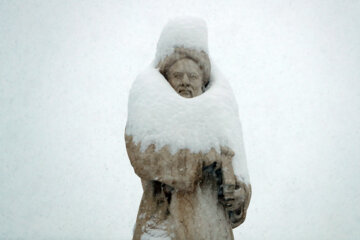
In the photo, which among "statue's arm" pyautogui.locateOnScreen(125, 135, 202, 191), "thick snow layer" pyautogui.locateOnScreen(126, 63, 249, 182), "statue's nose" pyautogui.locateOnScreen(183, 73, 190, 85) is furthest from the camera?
"statue's nose" pyautogui.locateOnScreen(183, 73, 190, 85)

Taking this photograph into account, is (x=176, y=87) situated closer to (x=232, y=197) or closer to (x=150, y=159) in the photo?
(x=150, y=159)

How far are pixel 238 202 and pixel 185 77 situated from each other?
162 cm

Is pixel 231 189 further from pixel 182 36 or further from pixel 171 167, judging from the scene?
pixel 182 36

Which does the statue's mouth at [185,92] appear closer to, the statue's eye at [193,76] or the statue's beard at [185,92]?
the statue's beard at [185,92]

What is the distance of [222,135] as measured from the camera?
3242mm

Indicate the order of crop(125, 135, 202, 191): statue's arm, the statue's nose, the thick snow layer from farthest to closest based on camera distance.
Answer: the statue's nose → the thick snow layer → crop(125, 135, 202, 191): statue's arm

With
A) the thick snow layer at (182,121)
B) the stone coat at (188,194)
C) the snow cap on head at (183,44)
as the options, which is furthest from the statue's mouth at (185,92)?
the stone coat at (188,194)

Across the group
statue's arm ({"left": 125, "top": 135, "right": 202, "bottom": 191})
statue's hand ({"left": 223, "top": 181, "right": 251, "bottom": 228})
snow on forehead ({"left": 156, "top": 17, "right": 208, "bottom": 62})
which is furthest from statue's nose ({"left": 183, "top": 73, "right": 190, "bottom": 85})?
statue's hand ({"left": 223, "top": 181, "right": 251, "bottom": 228})

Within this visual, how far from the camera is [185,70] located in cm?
367

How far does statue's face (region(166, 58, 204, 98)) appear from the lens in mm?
3662

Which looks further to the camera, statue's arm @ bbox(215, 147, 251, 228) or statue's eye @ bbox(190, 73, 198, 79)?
statue's eye @ bbox(190, 73, 198, 79)

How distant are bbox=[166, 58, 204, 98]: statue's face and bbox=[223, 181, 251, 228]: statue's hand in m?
1.27

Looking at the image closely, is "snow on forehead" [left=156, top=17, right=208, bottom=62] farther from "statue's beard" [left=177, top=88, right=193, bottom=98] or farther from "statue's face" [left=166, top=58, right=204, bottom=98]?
"statue's beard" [left=177, top=88, right=193, bottom=98]

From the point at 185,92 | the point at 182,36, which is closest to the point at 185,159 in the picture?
the point at 185,92
